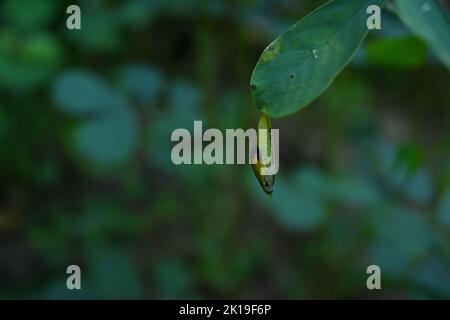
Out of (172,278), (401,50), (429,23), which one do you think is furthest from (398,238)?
(429,23)

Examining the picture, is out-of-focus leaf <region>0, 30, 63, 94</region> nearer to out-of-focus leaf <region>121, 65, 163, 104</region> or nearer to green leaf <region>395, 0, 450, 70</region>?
out-of-focus leaf <region>121, 65, 163, 104</region>

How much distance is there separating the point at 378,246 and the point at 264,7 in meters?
0.54

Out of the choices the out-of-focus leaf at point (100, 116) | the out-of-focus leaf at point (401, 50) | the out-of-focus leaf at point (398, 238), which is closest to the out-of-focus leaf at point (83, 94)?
the out-of-focus leaf at point (100, 116)

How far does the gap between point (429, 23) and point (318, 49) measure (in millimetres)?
68

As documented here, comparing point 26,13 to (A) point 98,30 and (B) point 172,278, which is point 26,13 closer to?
(A) point 98,30

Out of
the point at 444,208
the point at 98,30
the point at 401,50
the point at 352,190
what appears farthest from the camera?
the point at 98,30

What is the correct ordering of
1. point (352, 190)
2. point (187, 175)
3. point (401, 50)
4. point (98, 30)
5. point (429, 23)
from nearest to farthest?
point (429, 23), point (401, 50), point (352, 190), point (187, 175), point (98, 30)

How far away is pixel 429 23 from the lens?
398 mm

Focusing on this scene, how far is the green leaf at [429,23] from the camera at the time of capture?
38 cm

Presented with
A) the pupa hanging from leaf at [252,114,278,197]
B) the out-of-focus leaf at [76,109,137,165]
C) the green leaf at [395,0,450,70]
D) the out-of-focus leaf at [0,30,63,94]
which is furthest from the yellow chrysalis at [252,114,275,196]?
the out-of-focus leaf at [0,30,63,94]

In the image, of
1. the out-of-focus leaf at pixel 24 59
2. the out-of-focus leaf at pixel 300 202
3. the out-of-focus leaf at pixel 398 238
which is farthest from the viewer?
the out-of-focus leaf at pixel 24 59

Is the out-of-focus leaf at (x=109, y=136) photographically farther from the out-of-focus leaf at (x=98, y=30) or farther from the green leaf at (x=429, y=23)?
the green leaf at (x=429, y=23)

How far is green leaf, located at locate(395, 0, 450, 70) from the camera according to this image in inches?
15.1

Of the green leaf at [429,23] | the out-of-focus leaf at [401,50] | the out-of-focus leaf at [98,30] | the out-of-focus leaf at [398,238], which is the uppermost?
the out-of-focus leaf at [98,30]
